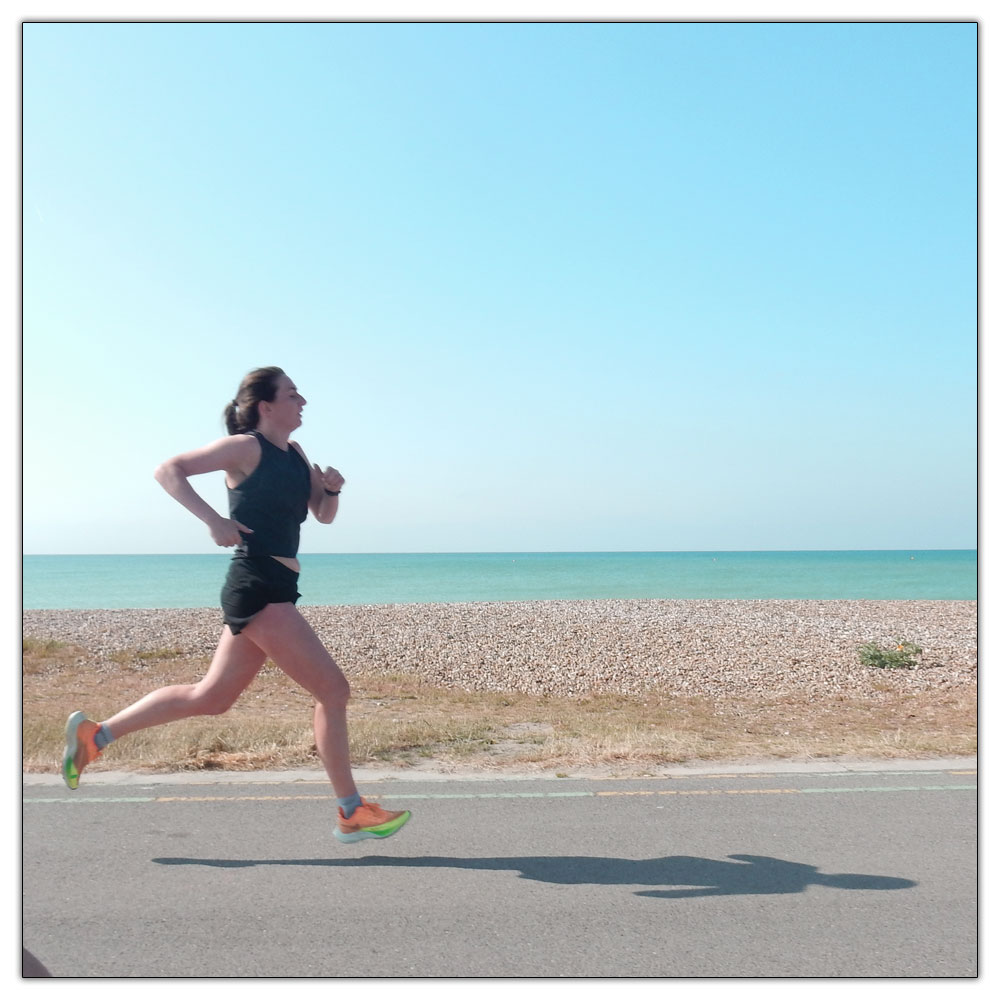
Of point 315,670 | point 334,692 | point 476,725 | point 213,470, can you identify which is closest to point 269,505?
point 213,470

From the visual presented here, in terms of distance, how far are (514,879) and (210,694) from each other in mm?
1537

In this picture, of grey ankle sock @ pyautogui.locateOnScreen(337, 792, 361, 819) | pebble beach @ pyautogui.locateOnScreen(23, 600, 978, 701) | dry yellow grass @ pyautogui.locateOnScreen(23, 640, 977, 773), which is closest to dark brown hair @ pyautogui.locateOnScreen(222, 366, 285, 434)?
grey ankle sock @ pyautogui.locateOnScreen(337, 792, 361, 819)

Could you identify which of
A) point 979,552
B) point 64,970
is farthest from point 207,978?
point 979,552

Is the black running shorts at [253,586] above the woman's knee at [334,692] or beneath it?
above

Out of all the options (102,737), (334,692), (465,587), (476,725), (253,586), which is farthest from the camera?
(465,587)

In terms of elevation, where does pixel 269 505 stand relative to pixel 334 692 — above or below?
above

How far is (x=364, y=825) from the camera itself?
4.02m

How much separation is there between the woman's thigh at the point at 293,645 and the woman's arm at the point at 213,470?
39cm

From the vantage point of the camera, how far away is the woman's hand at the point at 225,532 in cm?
356

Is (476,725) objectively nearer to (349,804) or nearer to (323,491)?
(349,804)

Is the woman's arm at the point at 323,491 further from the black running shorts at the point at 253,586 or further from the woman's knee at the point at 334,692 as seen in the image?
the woman's knee at the point at 334,692

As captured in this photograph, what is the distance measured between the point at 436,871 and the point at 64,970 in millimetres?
1445

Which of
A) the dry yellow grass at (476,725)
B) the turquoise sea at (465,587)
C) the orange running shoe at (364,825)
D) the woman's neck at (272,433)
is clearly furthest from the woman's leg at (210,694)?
the turquoise sea at (465,587)

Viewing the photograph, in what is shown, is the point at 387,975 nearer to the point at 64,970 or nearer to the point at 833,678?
the point at 64,970
